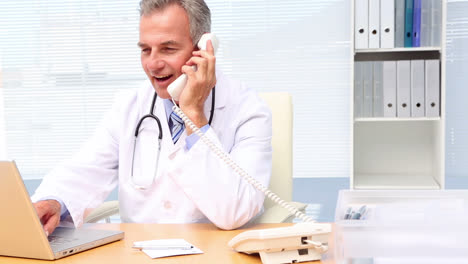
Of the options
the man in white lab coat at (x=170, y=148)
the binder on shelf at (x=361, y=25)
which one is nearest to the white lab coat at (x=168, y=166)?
the man in white lab coat at (x=170, y=148)

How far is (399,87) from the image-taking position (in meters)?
2.61

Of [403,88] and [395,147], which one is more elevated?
[403,88]

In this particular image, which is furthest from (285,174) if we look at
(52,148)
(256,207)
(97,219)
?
(52,148)

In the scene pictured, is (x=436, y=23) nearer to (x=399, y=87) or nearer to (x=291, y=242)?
(x=399, y=87)

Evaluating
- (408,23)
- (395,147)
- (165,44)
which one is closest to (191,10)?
(165,44)

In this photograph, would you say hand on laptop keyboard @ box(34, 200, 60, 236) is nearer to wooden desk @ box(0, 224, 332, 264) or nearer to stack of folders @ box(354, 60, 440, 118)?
wooden desk @ box(0, 224, 332, 264)

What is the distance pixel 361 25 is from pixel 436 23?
0.35 m

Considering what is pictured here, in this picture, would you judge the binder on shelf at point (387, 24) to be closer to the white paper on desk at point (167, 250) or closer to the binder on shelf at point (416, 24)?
the binder on shelf at point (416, 24)

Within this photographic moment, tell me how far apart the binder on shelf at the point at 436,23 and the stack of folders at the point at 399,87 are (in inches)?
3.8

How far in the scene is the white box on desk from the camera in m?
0.56

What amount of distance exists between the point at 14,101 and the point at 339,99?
7.41 feet

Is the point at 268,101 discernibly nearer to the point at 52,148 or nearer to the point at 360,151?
the point at 360,151

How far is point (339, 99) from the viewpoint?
3430 mm

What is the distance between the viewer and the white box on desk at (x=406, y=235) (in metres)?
0.56
